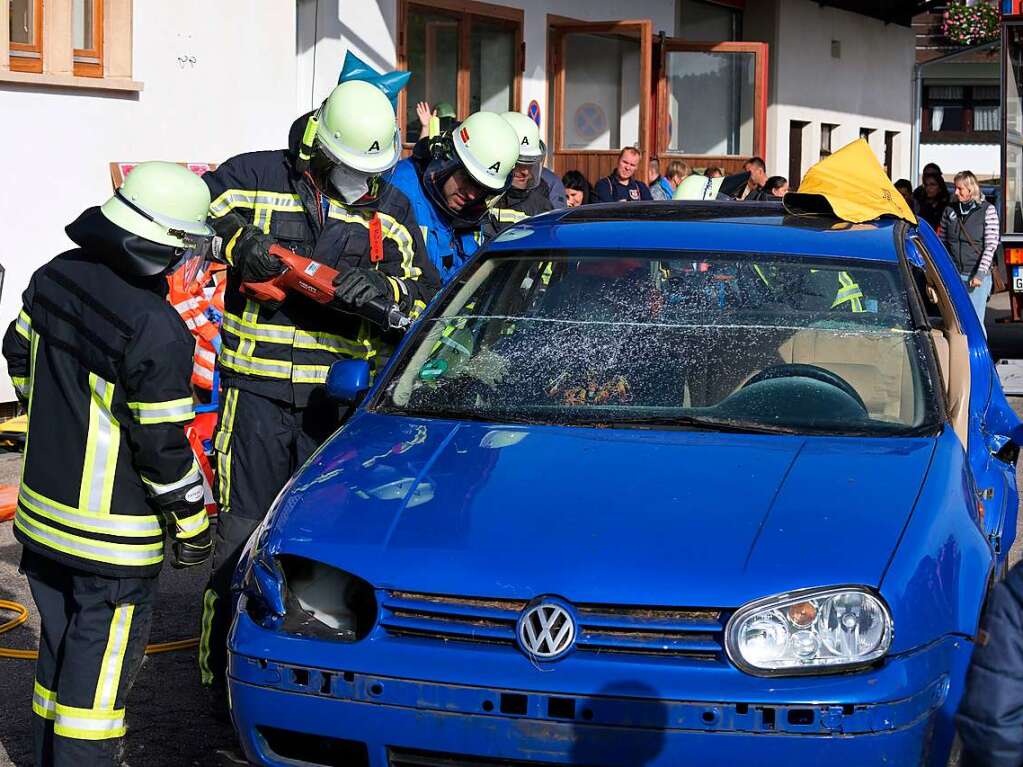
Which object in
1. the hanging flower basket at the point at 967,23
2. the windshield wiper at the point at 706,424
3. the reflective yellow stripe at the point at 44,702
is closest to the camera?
the reflective yellow stripe at the point at 44,702

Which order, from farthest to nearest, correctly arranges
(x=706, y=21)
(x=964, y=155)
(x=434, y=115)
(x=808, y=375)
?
(x=964, y=155) < (x=706, y=21) < (x=434, y=115) < (x=808, y=375)

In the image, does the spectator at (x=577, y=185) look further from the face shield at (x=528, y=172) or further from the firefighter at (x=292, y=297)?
the firefighter at (x=292, y=297)

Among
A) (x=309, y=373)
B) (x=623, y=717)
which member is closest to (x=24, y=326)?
(x=309, y=373)

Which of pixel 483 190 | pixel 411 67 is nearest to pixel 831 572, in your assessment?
pixel 483 190

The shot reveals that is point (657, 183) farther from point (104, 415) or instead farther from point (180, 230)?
point (104, 415)

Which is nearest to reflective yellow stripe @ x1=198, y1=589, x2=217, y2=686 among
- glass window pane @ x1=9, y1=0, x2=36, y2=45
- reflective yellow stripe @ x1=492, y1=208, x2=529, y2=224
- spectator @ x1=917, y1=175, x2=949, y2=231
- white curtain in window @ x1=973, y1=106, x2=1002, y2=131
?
reflective yellow stripe @ x1=492, y1=208, x2=529, y2=224

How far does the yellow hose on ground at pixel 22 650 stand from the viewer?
5508mm

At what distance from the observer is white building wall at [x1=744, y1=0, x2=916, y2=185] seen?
20172 mm

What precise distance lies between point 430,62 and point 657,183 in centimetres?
251

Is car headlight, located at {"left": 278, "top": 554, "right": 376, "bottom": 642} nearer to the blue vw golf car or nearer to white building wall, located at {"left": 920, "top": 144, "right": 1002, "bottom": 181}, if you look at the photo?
the blue vw golf car

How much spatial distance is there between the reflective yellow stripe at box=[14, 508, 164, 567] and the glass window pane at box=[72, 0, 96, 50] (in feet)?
22.2

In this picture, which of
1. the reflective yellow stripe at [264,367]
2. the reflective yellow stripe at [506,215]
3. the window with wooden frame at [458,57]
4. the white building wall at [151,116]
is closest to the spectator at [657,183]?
the window with wooden frame at [458,57]

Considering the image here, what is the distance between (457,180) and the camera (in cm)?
629

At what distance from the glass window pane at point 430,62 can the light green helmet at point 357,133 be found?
26.9 ft
